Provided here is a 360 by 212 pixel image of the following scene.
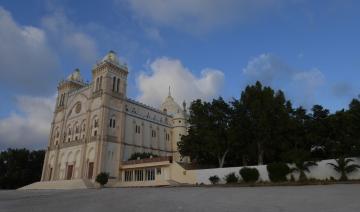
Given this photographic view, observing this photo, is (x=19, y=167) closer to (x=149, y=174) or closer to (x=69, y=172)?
(x=69, y=172)

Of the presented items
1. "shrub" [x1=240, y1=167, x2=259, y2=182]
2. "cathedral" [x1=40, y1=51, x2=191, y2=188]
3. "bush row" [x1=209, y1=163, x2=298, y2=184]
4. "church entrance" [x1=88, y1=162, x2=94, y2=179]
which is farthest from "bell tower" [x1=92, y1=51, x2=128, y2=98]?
"shrub" [x1=240, y1=167, x2=259, y2=182]

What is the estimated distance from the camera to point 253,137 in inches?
1331

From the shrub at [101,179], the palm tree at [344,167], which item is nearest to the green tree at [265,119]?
the palm tree at [344,167]

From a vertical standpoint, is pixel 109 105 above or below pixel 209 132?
above

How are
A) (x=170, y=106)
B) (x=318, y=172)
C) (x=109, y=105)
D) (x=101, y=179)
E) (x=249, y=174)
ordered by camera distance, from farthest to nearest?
1. (x=170, y=106)
2. (x=109, y=105)
3. (x=101, y=179)
4. (x=249, y=174)
5. (x=318, y=172)

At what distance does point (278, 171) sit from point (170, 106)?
4726 centimetres

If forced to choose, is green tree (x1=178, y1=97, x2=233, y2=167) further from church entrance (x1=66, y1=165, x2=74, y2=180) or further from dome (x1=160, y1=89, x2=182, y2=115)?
dome (x1=160, y1=89, x2=182, y2=115)

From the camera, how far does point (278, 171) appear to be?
2884cm

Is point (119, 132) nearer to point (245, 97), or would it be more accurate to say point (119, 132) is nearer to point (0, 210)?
point (245, 97)

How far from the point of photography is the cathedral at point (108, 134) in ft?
158

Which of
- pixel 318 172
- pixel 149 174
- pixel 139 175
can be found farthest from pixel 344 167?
pixel 139 175

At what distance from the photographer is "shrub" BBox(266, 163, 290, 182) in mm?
28609

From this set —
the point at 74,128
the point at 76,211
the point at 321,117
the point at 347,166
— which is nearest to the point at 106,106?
the point at 74,128

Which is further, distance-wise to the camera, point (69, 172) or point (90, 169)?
point (69, 172)
